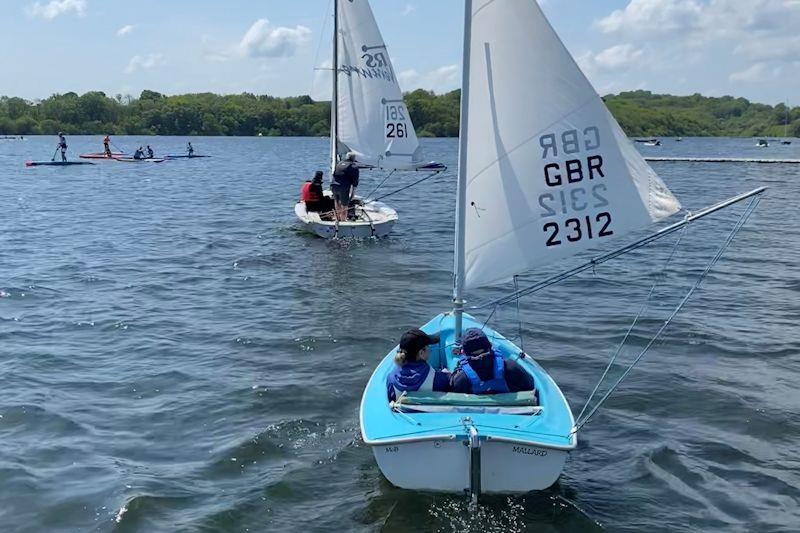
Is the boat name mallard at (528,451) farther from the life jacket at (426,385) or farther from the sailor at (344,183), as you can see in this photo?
the sailor at (344,183)

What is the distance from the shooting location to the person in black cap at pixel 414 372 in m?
9.04

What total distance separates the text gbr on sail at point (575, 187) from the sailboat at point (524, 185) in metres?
0.01

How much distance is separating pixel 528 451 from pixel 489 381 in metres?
1.36

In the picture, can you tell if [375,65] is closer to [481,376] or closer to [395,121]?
[395,121]

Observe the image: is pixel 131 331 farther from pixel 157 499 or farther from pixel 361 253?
pixel 361 253

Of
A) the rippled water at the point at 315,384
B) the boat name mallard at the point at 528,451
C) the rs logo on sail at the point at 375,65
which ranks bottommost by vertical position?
the rippled water at the point at 315,384

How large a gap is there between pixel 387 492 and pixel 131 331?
882 centimetres

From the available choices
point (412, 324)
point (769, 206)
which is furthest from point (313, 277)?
point (769, 206)

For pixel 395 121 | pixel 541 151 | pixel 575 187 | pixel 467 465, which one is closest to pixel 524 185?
pixel 541 151

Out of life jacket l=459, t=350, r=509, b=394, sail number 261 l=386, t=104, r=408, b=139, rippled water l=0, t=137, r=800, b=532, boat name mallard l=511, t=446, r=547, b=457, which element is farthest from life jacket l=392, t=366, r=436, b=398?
sail number 261 l=386, t=104, r=408, b=139

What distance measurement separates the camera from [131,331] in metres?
15.8

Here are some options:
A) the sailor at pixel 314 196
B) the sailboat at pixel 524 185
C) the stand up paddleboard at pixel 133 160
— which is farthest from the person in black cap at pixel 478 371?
the stand up paddleboard at pixel 133 160

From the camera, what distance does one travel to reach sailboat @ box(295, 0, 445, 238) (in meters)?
27.0

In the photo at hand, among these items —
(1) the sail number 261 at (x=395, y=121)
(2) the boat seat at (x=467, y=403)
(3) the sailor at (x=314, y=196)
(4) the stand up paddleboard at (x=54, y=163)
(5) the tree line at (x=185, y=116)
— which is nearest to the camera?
(2) the boat seat at (x=467, y=403)
